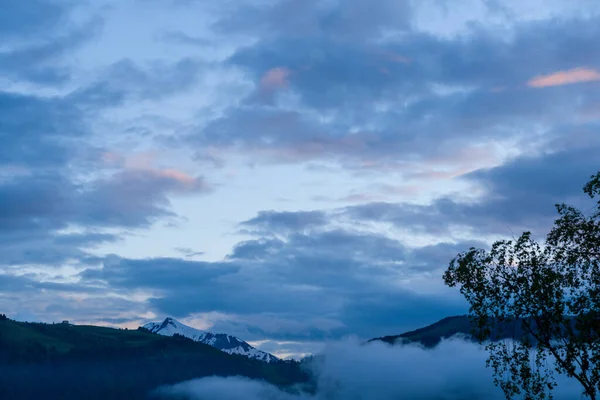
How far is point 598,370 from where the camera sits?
5241 centimetres

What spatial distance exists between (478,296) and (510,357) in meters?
5.26

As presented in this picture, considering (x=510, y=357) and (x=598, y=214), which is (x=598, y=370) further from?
(x=598, y=214)

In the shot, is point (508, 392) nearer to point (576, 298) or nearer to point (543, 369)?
point (543, 369)

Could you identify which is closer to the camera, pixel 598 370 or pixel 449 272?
pixel 598 370

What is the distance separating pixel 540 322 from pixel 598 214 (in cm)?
974

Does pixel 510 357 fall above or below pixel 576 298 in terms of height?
below

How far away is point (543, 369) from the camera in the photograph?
2272 inches

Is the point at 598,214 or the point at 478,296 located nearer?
the point at 598,214

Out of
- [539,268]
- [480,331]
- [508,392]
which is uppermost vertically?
[539,268]

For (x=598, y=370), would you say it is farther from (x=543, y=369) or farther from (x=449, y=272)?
(x=449, y=272)

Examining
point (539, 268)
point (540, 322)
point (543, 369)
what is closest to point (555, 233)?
point (539, 268)

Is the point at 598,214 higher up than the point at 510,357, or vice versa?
the point at 598,214

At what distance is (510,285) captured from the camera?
57500mm

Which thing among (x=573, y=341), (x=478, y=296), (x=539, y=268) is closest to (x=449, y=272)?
(x=478, y=296)
